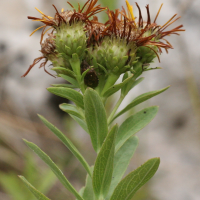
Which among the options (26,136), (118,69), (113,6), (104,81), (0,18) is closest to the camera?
(118,69)

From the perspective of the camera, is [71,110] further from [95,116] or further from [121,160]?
[121,160]

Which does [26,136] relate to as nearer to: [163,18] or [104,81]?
[104,81]

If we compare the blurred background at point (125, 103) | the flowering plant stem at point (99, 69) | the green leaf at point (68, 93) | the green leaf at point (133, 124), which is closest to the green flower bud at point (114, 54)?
the flowering plant stem at point (99, 69)

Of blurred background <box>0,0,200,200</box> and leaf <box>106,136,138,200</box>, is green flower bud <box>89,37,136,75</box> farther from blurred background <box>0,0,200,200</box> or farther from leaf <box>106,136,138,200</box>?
blurred background <box>0,0,200,200</box>

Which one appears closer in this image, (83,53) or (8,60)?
(83,53)

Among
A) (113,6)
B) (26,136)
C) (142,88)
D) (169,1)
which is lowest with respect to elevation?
(26,136)

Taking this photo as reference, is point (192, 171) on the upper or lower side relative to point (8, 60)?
lower

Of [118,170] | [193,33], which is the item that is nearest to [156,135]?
[193,33]
